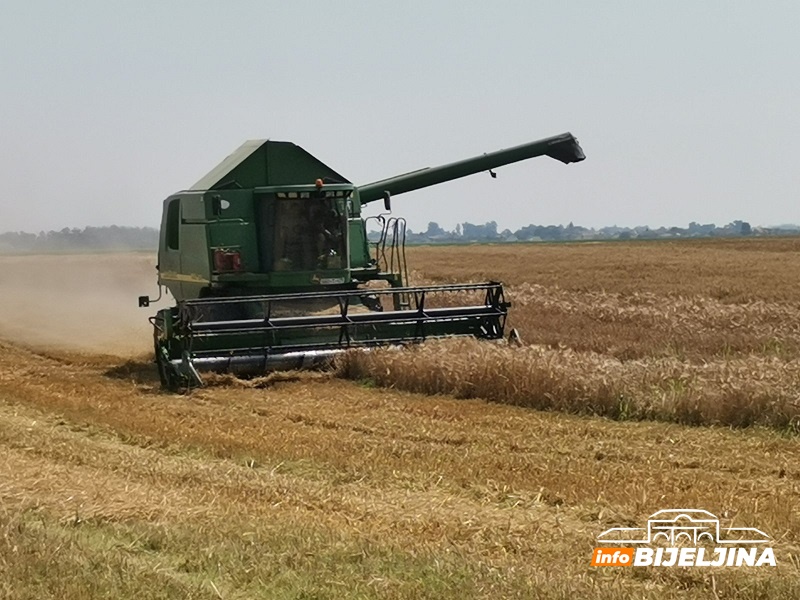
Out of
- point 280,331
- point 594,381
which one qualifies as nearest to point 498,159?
point 280,331

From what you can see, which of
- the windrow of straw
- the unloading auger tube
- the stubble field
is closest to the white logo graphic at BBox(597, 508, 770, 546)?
the stubble field

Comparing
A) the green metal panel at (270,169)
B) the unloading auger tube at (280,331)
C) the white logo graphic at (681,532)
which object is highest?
the green metal panel at (270,169)

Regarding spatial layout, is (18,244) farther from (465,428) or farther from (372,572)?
(372,572)

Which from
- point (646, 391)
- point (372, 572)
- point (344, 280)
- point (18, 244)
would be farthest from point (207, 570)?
point (18, 244)

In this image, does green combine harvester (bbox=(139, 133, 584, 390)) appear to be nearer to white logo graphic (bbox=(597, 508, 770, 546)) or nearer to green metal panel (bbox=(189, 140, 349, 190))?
green metal panel (bbox=(189, 140, 349, 190))

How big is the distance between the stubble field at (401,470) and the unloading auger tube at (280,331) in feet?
1.17

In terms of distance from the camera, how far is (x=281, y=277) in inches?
534

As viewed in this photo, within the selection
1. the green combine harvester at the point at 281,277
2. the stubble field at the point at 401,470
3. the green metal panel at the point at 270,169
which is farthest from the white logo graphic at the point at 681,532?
the green metal panel at the point at 270,169

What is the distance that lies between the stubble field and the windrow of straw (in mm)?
21

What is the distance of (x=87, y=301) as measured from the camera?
2336cm

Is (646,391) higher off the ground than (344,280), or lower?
lower

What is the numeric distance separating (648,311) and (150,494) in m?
14.5

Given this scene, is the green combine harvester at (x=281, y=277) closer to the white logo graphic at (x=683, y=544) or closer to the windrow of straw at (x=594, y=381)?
the windrow of straw at (x=594, y=381)

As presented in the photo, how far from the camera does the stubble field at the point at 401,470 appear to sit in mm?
4785
